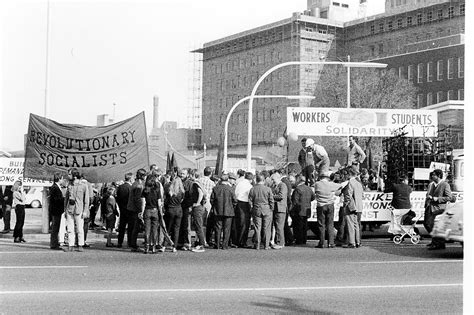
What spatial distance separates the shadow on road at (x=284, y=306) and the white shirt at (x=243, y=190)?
7.44m

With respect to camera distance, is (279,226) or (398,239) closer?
(279,226)

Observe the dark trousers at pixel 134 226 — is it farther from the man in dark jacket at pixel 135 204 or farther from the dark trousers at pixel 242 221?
the dark trousers at pixel 242 221

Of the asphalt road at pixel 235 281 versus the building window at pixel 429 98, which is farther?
the building window at pixel 429 98

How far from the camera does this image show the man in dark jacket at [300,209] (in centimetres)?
1734

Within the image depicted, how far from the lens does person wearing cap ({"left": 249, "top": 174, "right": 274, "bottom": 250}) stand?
16344 millimetres

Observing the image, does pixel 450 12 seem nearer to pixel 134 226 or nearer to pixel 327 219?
pixel 327 219

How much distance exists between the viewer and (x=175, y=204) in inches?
622

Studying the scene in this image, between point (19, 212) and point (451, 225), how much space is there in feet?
33.9

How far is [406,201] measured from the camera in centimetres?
1791

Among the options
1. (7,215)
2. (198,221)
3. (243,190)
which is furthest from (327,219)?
(7,215)

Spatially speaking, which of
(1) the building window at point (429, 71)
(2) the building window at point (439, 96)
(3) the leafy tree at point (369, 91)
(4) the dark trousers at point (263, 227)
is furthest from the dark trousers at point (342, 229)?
(1) the building window at point (429, 71)

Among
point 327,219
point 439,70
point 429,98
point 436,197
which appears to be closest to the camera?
point 436,197
